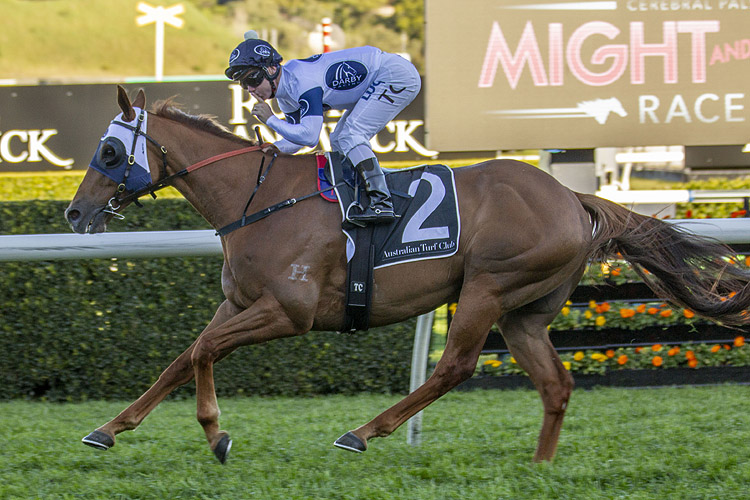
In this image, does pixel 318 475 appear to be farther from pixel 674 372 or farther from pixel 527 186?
pixel 674 372

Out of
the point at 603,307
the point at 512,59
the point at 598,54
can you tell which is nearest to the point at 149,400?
the point at 603,307

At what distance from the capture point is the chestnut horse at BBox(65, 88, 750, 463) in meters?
3.58

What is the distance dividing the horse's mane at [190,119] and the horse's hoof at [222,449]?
50.5 inches

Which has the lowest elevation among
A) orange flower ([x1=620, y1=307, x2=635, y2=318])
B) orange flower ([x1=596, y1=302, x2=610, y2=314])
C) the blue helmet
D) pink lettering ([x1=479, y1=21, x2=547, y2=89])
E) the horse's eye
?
orange flower ([x1=620, y1=307, x2=635, y2=318])

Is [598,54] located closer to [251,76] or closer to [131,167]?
[251,76]

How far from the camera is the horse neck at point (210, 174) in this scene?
3.77 metres

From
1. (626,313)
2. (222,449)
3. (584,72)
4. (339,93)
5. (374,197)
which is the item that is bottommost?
(222,449)

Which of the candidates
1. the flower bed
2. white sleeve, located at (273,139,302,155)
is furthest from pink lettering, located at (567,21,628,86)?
white sleeve, located at (273,139,302,155)

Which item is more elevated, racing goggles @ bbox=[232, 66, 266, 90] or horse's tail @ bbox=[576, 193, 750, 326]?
racing goggles @ bbox=[232, 66, 266, 90]

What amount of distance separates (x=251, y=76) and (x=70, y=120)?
522 centimetres

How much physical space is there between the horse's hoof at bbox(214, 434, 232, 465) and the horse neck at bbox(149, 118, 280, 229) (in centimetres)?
88

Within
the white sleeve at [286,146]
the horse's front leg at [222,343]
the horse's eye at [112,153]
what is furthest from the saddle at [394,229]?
the horse's eye at [112,153]

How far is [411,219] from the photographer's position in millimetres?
3711

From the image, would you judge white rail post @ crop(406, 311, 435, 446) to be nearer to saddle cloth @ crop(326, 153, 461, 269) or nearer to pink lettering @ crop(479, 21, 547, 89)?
saddle cloth @ crop(326, 153, 461, 269)
